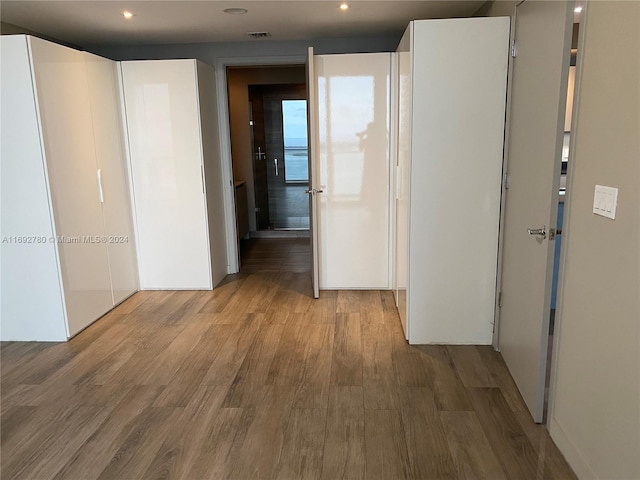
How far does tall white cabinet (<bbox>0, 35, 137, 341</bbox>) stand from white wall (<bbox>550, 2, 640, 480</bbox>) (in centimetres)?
304

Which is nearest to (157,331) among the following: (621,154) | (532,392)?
(532,392)

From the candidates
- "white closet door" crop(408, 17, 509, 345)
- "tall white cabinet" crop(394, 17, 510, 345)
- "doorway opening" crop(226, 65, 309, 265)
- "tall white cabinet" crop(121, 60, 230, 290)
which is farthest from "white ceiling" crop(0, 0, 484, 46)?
"doorway opening" crop(226, 65, 309, 265)

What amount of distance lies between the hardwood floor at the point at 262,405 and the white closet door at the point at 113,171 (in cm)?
51

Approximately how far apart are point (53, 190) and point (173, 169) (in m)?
1.18

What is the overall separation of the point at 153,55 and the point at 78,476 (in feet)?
12.6

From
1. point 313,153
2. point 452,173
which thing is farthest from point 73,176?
point 452,173

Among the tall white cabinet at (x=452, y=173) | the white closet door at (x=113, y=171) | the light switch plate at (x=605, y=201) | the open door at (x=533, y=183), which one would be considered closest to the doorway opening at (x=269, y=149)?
the white closet door at (x=113, y=171)

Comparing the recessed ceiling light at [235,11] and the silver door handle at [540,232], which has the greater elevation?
the recessed ceiling light at [235,11]

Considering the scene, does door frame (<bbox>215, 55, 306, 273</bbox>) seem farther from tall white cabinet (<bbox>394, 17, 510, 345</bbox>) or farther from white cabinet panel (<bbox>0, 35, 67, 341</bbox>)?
white cabinet panel (<bbox>0, 35, 67, 341</bbox>)

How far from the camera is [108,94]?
392cm

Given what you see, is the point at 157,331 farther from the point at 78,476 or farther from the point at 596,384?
the point at 596,384

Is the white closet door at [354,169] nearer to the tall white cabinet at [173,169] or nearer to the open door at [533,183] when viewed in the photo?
the tall white cabinet at [173,169]

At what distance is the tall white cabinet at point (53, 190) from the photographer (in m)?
3.03

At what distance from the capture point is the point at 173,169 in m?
4.21
